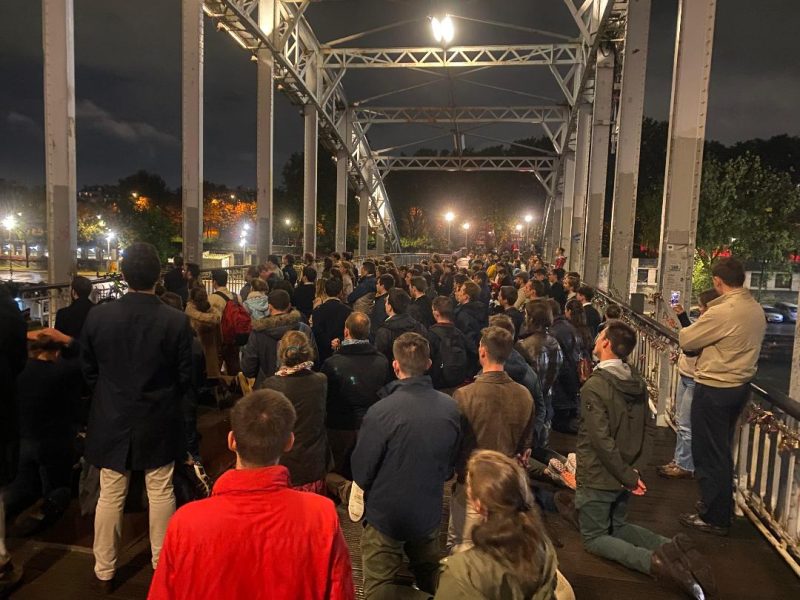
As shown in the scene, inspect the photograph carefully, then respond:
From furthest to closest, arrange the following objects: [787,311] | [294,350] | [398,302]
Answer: [787,311] < [398,302] < [294,350]

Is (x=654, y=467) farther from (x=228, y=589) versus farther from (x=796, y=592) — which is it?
(x=228, y=589)

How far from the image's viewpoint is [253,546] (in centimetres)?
177

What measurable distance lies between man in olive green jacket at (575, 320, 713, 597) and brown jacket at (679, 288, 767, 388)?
925 millimetres

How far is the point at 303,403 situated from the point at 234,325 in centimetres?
340

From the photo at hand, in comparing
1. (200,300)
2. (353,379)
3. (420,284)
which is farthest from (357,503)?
(420,284)

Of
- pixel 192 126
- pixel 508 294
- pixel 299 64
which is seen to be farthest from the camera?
pixel 299 64

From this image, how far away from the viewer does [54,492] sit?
13.8ft

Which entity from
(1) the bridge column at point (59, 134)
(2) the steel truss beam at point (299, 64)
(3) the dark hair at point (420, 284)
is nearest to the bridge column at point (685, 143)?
(3) the dark hair at point (420, 284)

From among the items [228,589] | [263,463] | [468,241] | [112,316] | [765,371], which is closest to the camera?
[228,589]

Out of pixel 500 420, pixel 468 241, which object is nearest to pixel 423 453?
pixel 500 420

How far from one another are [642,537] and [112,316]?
364 cm

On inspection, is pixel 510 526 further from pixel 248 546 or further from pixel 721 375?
pixel 721 375

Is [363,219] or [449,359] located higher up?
[363,219]

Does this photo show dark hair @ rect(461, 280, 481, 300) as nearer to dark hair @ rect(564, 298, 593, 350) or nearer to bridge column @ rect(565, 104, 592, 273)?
dark hair @ rect(564, 298, 593, 350)
